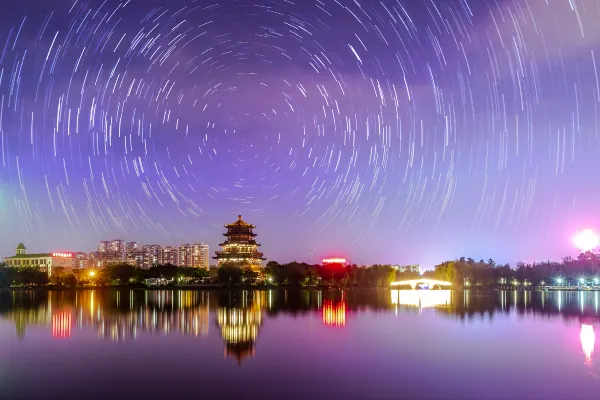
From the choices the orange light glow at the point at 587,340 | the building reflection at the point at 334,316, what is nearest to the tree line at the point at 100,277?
the building reflection at the point at 334,316

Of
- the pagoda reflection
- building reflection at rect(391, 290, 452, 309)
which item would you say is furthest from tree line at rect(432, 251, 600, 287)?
the pagoda reflection

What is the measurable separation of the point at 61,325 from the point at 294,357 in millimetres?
22196

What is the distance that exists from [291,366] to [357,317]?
87.1ft

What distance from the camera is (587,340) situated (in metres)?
39.6

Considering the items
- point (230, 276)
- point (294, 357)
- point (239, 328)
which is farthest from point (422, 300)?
point (294, 357)

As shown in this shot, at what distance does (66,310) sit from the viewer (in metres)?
62.8

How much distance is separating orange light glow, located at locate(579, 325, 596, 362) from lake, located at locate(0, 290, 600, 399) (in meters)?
0.07

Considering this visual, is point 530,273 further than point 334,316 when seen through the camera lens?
Yes

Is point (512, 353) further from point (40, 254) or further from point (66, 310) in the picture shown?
point (40, 254)

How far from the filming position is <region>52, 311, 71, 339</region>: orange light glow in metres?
41.7

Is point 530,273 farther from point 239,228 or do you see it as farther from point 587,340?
point 587,340

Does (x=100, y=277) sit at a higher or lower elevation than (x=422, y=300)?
higher

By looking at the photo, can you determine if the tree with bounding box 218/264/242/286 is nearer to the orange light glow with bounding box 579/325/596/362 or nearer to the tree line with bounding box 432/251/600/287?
the tree line with bounding box 432/251/600/287

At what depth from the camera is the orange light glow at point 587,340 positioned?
34.1 metres
